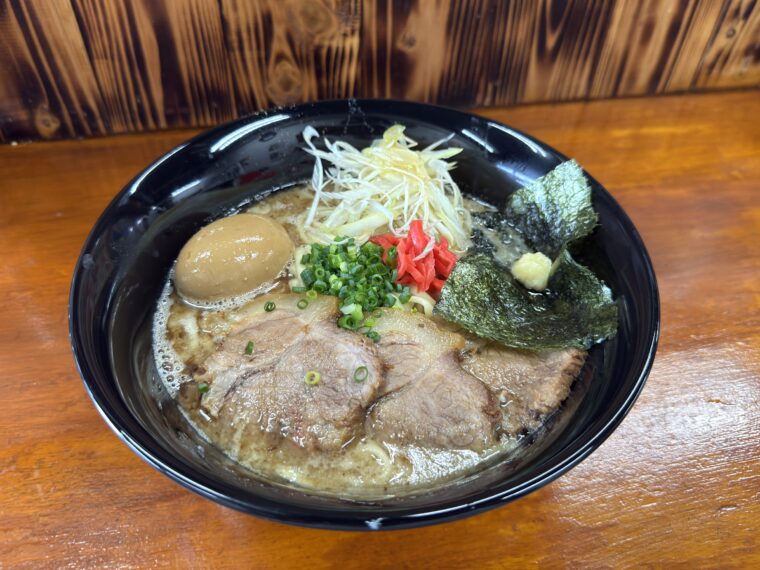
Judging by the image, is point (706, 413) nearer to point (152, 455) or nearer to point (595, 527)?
point (595, 527)

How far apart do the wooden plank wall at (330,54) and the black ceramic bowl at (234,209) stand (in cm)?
50

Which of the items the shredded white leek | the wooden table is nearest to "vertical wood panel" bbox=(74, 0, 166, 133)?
the wooden table

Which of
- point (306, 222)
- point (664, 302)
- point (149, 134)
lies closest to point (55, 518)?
point (306, 222)

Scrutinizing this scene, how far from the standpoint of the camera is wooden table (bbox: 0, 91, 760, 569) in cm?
149

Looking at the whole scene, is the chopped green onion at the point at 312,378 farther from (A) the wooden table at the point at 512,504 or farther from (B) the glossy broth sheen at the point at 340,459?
(A) the wooden table at the point at 512,504

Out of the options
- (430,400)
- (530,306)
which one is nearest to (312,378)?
(430,400)

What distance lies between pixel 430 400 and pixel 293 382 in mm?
357

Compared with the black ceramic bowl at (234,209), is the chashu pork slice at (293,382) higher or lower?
lower

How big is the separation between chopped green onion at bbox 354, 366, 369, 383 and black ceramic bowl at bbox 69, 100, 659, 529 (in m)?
0.32

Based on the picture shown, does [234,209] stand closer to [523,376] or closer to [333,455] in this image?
[333,455]

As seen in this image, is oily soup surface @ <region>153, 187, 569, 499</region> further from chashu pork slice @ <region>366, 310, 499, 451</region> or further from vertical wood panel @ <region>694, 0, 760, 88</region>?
vertical wood panel @ <region>694, 0, 760, 88</region>

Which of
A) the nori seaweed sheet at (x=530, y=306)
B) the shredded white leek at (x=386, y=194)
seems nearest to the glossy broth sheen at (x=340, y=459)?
the nori seaweed sheet at (x=530, y=306)

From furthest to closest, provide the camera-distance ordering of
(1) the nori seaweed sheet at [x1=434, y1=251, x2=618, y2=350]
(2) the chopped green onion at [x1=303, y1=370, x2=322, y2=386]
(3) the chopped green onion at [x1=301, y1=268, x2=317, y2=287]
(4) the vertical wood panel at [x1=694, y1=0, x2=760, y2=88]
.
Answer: (4) the vertical wood panel at [x1=694, y1=0, x2=760, y2=88] → (3) the chopped green onion at [x1=301, y1=268, x2=317, y2=287] → (1) the nori seaweed sheet at [x1=434, y1=251, x2=618, y2=350] → (2) the chopped green onion at [x1=303, y1=370, x2=322, y2=386]

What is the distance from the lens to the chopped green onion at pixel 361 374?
1.57 m
